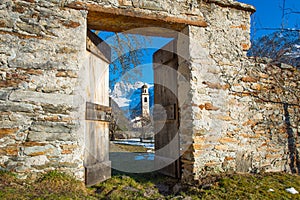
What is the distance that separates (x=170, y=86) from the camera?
419 centimetres

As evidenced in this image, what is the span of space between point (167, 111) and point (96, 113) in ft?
3.94

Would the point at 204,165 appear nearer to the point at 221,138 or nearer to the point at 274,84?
the point at 221,138

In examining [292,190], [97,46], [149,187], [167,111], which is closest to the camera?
[292,190]

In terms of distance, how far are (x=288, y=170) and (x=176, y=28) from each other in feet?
9.78

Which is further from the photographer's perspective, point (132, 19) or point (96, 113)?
point (96, 113)

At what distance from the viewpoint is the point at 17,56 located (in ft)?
9.52

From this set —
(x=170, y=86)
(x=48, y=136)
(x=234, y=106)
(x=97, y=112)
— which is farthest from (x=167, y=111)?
(x=48, y=136)

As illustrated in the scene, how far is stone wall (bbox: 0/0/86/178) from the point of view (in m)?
2.80

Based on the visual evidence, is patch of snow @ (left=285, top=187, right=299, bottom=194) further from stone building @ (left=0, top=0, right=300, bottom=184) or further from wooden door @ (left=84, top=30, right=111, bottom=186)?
wooden door @ (left=84, top=30, right=111, bottom=186)

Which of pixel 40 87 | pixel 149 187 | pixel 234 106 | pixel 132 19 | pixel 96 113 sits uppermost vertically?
pixel 132 19

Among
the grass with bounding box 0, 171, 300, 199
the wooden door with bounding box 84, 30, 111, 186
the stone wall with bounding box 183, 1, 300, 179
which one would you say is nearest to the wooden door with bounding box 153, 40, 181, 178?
the grass with bounding box 0, 171, 300, 199

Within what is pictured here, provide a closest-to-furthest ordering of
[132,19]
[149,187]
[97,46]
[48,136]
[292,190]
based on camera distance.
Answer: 1. [48,136]
2. [292,190]
3. [132,19]
4. [149,187]
5. [97,46]

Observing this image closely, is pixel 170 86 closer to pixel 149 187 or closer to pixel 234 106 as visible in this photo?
pixel 234 106

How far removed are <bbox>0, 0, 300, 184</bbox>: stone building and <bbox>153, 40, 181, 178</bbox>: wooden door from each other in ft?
0.26
